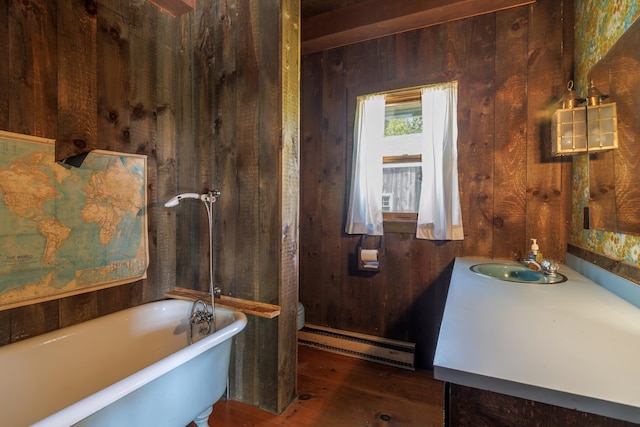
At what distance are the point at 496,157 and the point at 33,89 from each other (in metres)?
2.71

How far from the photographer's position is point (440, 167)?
210 cm

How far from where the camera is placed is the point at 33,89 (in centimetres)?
133

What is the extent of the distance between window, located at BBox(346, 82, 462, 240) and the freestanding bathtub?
1.41m

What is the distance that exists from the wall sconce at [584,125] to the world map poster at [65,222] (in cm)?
252

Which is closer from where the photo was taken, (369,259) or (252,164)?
(252,164)

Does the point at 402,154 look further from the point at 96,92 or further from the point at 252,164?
the point at 96,92

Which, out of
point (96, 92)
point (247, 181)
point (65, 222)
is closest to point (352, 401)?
point (247, 181)

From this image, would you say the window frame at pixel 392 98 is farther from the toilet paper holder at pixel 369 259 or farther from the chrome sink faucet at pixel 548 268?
the chrome sink faucet at pixel 548 268

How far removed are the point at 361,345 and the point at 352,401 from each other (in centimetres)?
56

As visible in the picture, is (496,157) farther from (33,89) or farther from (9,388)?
(9,388)

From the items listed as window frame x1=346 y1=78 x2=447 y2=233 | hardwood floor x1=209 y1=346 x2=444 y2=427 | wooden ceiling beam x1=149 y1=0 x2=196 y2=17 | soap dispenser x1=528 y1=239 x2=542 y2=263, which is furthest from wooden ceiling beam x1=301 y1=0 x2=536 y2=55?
hardwood floor x1=209 y1=346 x2=444 y2=427

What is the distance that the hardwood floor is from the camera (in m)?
A: 1.61

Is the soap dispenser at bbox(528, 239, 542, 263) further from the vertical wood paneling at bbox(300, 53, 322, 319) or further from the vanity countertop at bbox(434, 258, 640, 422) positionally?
the vertical wood paneling at bbox(300, 53, 322, 319)

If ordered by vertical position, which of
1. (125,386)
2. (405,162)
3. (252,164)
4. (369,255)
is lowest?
(125,386)
